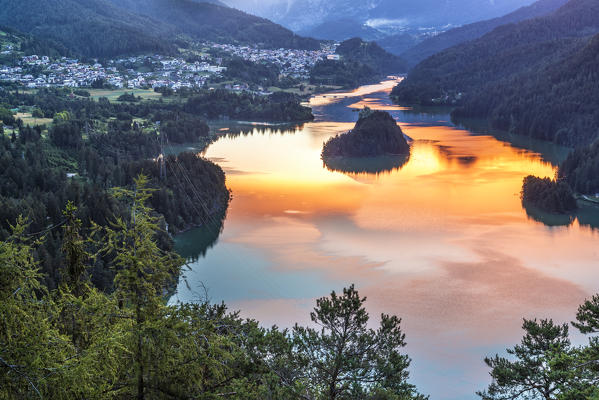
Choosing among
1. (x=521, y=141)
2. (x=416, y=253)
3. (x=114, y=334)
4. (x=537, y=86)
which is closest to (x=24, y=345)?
(x=114, y=334)

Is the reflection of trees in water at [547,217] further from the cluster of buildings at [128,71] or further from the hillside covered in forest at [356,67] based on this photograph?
the hillside covered in forest at [356,67]

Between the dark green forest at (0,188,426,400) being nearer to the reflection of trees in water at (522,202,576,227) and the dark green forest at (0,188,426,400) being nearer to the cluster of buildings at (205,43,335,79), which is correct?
the reflection of trees in water at (522,202,576,227)

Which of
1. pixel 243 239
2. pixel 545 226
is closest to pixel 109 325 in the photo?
pixel 243 239

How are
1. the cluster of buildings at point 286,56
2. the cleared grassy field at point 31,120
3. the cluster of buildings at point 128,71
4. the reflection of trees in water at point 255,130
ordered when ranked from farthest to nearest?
the cluster of buildings at point 286,56 < the cluster of buildings at point 128,71 < the reflection of trees in water at point 255,130 < the cleared grassy field at point 31,120

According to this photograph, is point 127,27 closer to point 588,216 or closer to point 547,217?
point 547,217

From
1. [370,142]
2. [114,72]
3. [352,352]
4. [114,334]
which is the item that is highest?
[114,72]

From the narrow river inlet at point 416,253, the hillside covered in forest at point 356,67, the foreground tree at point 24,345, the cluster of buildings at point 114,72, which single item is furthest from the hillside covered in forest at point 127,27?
the foreground tree at point 24,345

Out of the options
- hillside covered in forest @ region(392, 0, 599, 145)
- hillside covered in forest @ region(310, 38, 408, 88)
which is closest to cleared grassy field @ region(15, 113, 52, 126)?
hillside covered in forest @ region(392, 0, 599, 145)
